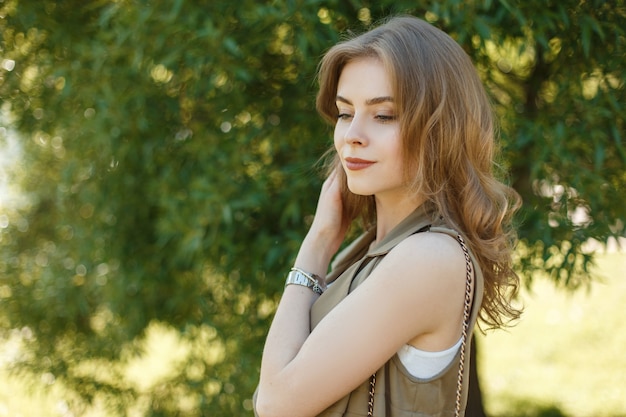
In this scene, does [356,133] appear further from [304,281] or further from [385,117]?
[304,281]

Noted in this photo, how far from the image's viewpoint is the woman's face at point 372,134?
165cm

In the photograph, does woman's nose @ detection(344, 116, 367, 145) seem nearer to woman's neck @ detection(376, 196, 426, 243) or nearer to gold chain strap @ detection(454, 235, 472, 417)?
woman's neck @ detection(376, 196, 426, 243)

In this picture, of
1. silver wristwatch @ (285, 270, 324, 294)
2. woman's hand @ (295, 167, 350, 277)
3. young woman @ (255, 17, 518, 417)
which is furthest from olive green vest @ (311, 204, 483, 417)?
woman's hand @ (295, 167, 350, 277)

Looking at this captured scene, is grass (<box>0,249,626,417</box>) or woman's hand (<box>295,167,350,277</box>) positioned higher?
woman's hand (<box>295,167,350,277</box>)

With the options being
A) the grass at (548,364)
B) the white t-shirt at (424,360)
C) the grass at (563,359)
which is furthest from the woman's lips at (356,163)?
the grass at (563,359)

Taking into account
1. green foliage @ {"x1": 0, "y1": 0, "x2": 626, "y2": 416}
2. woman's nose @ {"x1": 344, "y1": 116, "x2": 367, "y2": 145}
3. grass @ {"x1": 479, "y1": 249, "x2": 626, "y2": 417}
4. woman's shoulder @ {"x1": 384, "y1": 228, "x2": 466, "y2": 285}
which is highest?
woman's nose @ {"x1": 344, "y1": 116, "x2": 367, "y2": 145}

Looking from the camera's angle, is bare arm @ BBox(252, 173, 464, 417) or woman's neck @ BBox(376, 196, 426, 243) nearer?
bare arm @ BBox(252, 173, 464, 417)

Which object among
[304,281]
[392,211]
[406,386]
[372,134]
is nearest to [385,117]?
[372,134]

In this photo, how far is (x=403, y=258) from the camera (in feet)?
4.95

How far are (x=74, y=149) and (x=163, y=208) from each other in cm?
55

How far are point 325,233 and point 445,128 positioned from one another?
1.61 ft

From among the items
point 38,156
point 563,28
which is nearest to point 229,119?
point 563,28

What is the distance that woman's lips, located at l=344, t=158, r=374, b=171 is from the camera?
5.51 feet

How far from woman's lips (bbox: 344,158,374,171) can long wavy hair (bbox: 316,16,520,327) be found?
0.27 ft
